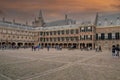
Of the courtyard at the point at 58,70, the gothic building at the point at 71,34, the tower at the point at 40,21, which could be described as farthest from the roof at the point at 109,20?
the tower at the point at 40,21

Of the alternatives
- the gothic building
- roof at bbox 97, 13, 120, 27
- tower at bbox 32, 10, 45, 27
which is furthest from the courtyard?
tower at bbox 32, 10, 45, 27

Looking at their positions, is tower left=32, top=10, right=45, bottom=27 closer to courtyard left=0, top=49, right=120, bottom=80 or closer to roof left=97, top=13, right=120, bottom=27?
roof left=97, top=13, right=120, bottom=27

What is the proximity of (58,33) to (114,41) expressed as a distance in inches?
1069

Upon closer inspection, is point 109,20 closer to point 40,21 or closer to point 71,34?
point 71,34

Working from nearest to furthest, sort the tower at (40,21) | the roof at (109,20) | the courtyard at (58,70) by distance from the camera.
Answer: the courtyard at (58,70) < the roof at (109,20) < the tower at (40,21)

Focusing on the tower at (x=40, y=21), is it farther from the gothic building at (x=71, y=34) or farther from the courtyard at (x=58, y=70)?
the courtyard at (x=58, y=70)

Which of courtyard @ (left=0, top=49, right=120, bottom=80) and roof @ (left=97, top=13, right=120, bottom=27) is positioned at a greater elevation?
roof @ (left=97, top=13, right=120, bottom=27)

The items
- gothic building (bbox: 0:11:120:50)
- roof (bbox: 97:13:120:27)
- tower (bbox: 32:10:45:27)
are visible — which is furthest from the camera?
tower (bbox: 32:10:45:27)

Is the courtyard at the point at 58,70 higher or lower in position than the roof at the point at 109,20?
lower

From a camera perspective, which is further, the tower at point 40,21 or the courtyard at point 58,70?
the tower at point 40,21

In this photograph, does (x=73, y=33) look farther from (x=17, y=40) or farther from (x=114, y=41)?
(x=17, y=40)

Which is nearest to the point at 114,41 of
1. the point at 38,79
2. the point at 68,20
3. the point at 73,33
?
the point at 73,33

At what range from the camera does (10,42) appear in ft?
202

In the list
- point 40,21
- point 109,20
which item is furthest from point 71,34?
point 40,21
